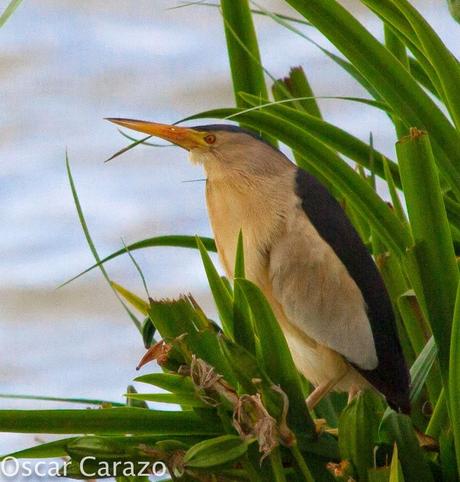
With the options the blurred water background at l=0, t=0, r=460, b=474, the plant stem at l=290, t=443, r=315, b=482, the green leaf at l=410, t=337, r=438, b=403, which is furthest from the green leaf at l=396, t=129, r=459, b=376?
the blurred water background at l=0, t=0, r=460, b=474

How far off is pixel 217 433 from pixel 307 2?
0.37 metres

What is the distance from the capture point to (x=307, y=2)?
908 mm

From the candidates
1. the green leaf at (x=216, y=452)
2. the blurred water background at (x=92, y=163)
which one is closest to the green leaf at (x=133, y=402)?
the green leaf at (x=216, y=452)

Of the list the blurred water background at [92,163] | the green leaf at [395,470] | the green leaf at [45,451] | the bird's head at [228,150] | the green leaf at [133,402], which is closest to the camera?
the green leaf at [395,470]

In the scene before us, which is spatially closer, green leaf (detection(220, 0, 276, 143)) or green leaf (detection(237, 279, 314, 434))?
green leaf (detection(237, 279, 314, 434))

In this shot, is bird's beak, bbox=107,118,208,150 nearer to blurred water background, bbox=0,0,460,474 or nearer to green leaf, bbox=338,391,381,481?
green leaf, bbox=338,391,381,481

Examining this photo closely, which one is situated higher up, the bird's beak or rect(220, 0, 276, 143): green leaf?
rect(220, 0, 276, 143): green leaf

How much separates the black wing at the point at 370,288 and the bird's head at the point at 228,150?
0.23 ft

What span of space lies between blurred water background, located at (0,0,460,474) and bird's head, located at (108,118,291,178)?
111 cm

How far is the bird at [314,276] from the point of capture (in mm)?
952

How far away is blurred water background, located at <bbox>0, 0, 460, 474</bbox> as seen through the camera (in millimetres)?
2207

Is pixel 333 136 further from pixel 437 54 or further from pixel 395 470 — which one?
pixel 395 470

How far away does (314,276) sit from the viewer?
0.96 m

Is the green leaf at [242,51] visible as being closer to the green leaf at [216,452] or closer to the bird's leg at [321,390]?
the bird's leg at [321,390]
